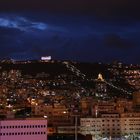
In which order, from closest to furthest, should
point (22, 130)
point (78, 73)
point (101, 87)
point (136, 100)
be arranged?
point (22, 130) < point (136, 100) < point (101, 87) < point (78, 73)

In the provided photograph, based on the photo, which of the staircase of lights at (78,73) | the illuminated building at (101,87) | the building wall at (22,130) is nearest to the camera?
the building wall at (22,130)

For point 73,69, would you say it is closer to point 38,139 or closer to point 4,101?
point 4,101

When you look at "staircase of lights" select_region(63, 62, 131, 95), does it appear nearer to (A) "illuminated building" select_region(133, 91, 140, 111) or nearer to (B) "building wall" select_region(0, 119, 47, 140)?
(A) "illuminated building" select_region(133, 91, 140, 111)

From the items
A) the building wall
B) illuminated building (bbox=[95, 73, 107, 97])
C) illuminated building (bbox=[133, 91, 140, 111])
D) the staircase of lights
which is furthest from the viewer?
the staircase of lights

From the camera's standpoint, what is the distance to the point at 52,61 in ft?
298

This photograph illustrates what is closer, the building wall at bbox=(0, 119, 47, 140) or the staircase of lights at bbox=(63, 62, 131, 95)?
the building wall at bbox=(0, 119, 47, 140)

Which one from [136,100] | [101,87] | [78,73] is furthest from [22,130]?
[78,73]

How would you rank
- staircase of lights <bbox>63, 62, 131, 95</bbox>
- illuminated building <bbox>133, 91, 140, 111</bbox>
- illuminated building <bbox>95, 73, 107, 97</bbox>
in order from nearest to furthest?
illuminated building <bbox>133, 91, 140, 111</bbox>, illuminated building <bbox>95, 73, 107, 97</bbox>, staircase of lights <bbox>63, 62, 131, 95</bbox>

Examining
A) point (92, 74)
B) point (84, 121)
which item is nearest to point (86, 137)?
point (84, 121)

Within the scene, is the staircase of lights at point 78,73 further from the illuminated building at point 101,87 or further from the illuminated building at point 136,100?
the illuminated building at point 136,100

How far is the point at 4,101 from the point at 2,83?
987 cm

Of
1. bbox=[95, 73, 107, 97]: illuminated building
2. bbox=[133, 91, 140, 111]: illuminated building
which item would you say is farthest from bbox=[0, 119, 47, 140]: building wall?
bbox=[95, 73, 107, 97]: illuminated building

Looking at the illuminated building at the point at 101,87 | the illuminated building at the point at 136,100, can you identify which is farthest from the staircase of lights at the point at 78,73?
the illuminated building at the point at 136,100

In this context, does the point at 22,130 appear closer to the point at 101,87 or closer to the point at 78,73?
the point at 101,87
